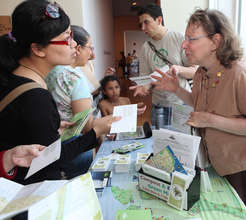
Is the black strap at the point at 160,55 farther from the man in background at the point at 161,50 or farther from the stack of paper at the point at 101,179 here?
the stack of paper at the point at 101,179

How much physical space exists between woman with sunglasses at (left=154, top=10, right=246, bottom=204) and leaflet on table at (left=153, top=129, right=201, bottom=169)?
0.23 meters

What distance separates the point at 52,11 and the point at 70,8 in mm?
2312

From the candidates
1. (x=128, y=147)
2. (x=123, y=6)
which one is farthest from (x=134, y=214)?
(x=123, y=6)

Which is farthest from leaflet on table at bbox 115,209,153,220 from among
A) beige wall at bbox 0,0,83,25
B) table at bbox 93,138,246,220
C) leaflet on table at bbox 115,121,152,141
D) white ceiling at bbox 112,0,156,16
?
white ceiling at bbox 112,0,156,16

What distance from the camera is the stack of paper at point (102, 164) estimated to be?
1.24 m

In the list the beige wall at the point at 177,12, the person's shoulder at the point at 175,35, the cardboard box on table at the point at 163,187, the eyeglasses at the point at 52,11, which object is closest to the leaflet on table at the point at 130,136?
the cardboard box on table at the point at 163,187

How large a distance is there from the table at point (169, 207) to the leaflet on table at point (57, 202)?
1.00 ft

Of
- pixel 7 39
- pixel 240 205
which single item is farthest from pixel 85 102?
pixel 240 205

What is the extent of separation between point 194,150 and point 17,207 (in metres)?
0.69

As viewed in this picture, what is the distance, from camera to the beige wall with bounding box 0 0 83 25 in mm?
2943

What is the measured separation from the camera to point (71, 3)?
9.67 ft

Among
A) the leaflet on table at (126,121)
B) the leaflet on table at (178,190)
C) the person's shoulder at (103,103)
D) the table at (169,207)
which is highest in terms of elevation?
the leaflet on table at (126,121)

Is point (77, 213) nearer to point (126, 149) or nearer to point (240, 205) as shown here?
point (240, 205)

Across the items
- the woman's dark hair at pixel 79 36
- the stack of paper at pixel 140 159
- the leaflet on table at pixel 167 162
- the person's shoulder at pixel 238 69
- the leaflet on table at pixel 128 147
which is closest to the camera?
the leaflet on table at pixel 167 162
